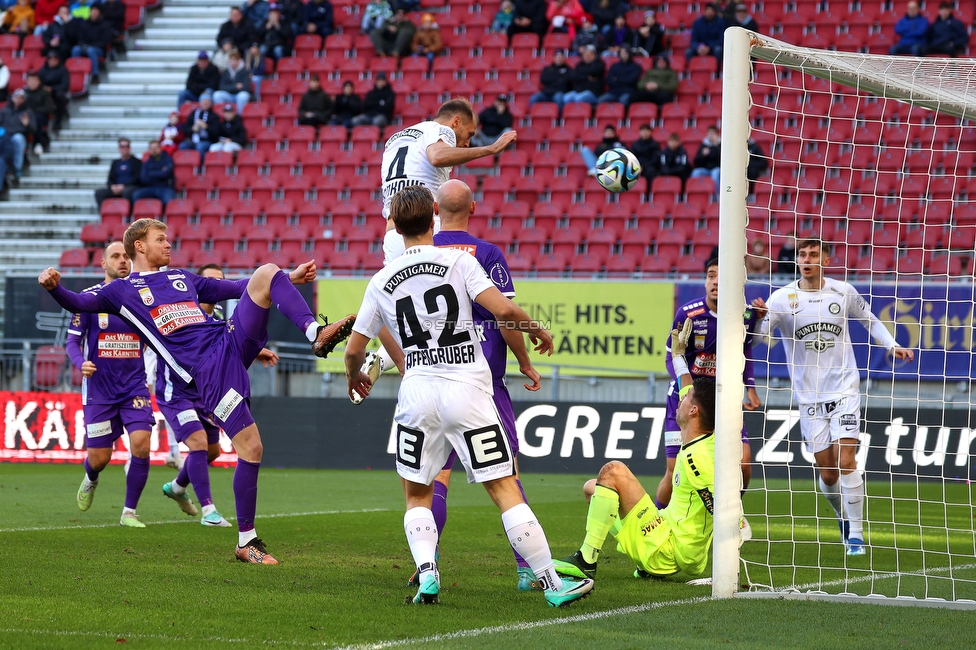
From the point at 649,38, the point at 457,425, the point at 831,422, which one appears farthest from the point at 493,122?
the point at 457,425

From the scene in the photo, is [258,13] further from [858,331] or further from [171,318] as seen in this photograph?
[171,318]

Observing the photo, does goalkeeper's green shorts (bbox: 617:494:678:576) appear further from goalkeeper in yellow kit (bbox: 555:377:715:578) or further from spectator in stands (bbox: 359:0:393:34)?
spectator in stands (bbox: 359:0:393:34)

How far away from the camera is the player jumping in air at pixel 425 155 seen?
7.21 metres

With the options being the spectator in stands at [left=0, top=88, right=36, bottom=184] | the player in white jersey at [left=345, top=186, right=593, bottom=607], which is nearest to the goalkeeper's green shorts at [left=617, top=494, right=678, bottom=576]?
the player in white jersey at [left=345, top=186, right=593, bottom=607]

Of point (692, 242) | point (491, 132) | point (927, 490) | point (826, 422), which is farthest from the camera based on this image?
point (491, 132)

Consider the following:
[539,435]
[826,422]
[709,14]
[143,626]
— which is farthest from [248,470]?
[709,14]

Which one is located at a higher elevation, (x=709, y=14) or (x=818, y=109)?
(x=709, y=14)

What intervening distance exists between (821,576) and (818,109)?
13.9 meters

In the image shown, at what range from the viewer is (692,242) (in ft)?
59.6

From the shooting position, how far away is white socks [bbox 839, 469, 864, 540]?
8.35 m

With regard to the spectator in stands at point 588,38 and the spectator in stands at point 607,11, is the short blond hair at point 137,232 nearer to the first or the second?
the spectator in stands at point 588,38

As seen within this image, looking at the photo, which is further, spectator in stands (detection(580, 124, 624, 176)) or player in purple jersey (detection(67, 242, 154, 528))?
spectator in stands (detection(580, 124, 624, 176))

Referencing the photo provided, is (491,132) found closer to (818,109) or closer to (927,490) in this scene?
(818,109)

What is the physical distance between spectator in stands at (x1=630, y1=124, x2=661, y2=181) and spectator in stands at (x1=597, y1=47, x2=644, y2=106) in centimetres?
195
